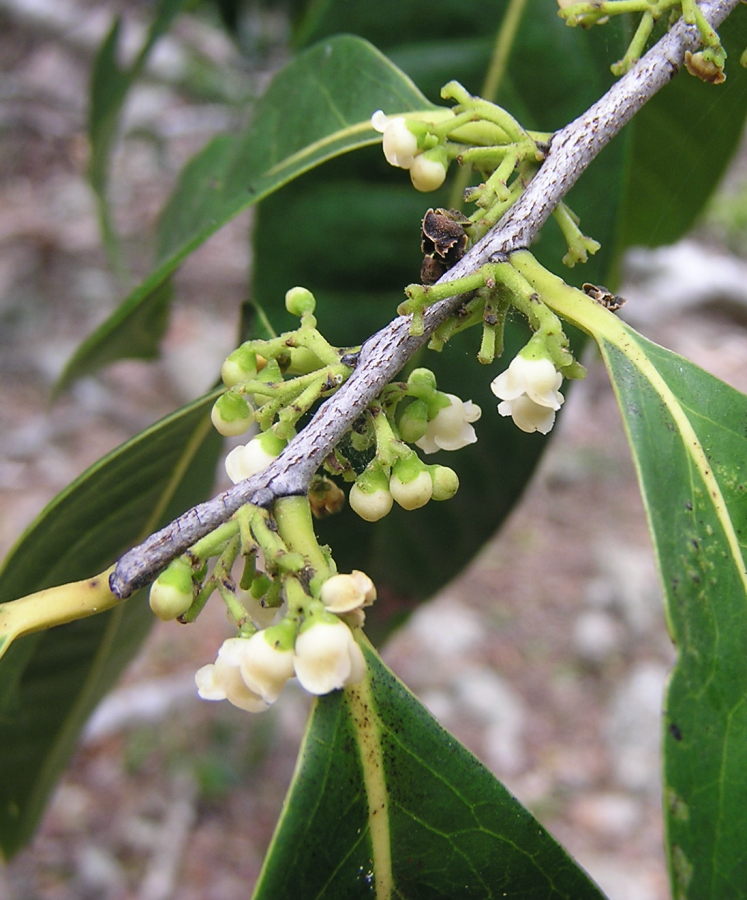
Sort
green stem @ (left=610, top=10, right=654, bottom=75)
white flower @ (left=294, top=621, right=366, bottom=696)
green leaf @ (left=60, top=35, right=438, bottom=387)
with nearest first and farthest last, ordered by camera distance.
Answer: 1. white flower @ (left=294, top=621, right=366, bottom=696)
2. green stem @ (left=610, top=10, right=654, bottom=75)
3. green leaf @ (left=60, top=35, right=438, bottom=387)

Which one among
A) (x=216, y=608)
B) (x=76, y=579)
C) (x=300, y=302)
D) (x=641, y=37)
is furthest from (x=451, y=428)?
(x=216, y=608)

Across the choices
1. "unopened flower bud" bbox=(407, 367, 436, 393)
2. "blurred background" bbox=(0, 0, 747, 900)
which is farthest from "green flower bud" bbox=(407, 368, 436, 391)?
"blurred background" bbox=(0, 0, 747, 900)

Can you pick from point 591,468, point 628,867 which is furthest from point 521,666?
point 591,468

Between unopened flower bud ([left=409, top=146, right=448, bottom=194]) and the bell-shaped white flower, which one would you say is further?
unopened flower bud ([left=409, top=146, right=448, bottom=194])

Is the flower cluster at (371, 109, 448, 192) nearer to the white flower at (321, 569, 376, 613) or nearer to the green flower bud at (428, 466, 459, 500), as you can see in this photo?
the green flower bud at (428, 466, 459, 500)

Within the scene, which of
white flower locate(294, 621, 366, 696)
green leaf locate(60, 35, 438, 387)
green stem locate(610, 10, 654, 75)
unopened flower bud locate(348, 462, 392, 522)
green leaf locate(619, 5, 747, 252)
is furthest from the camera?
green leaf locate(619, 5, 747, 252)

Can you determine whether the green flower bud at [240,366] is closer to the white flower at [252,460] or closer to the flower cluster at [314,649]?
the white flower at [252,460]

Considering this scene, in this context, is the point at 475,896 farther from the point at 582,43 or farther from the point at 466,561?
the point at 582,43
